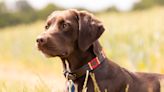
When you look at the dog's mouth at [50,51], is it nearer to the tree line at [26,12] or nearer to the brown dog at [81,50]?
the brown dog at [81,50]

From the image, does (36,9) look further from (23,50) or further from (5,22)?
(23,50)

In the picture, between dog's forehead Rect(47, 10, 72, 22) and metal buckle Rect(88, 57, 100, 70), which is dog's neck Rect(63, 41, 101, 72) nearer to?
metal buckle Rect(88, 57, 100, 70)

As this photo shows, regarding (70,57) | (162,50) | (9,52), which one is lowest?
(9,52)

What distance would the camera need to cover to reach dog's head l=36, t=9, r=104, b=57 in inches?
226

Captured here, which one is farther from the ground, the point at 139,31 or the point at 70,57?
the point at 70,57

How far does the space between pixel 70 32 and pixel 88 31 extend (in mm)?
169

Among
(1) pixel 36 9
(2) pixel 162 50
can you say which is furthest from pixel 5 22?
(2) pixel 162 50

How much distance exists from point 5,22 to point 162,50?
31.9 m

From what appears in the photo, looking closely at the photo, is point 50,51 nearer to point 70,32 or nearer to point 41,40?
point 41,40

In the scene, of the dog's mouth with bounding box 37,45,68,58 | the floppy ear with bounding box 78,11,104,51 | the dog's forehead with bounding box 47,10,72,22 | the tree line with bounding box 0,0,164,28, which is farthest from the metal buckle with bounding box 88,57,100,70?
the tree line with bounding box 0,0,164,28

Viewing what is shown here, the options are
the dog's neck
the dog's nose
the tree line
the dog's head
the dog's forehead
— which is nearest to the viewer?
the dog's nose

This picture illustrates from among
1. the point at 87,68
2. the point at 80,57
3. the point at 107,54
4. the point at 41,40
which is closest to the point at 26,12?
the point at 107,54

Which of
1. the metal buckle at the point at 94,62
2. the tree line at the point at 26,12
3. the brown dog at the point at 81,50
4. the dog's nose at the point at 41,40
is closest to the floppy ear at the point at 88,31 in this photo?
the brown dog at the point at 81,50

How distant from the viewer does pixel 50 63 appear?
13031 mm
